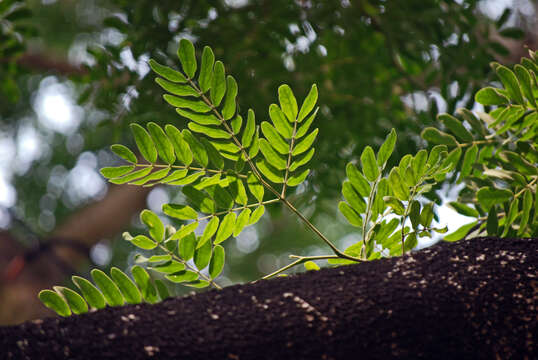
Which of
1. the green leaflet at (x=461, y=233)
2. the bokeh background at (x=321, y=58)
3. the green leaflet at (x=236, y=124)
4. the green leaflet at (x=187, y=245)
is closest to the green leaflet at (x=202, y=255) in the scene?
the green leaflet at (x=187, y=245)

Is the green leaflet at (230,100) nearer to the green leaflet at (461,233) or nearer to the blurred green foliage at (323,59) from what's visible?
the green leaflet at (461,233)

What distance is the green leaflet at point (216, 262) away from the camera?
0.45m

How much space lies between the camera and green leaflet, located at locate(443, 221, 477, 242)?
51 cm

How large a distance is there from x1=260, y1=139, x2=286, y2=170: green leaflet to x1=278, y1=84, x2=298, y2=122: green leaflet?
0.03 metres

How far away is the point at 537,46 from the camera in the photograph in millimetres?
1301

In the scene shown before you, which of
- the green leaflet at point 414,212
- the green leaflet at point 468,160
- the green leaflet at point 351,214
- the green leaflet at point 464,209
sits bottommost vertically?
the green leaflet at point 414,212

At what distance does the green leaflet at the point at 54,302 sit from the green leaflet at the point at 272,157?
0.21 meters

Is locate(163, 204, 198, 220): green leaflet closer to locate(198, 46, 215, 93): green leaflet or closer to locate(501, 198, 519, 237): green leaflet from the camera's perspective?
locate(198, 46, 215, 93): green leaflet

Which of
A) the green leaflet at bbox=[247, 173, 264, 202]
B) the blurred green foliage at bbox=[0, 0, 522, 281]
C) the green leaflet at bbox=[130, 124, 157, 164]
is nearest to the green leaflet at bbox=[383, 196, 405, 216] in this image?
the green leaflet at bbox=[247, 173, 264, 202]

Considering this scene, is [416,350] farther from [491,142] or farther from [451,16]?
[451,16]

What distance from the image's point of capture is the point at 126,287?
43 cm

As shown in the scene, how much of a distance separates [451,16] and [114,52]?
64 cm

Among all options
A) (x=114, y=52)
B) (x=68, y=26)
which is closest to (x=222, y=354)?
(x=114, y=52)

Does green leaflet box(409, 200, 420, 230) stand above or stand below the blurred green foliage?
below
